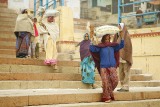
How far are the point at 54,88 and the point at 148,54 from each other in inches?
158

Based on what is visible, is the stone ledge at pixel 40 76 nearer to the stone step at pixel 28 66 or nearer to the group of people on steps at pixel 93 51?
the group of people on steps at pixel 93 51

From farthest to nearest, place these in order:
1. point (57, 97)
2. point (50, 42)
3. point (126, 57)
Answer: point (50, 42), point (126, 57), point (57, 97)

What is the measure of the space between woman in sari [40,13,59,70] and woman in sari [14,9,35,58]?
1.60 feet

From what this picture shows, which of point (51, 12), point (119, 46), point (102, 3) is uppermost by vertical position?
point (102, 3)

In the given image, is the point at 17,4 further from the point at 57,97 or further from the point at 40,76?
→ the point at 57,97

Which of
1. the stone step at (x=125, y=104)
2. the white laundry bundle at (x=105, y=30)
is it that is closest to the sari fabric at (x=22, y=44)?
the white laundry bundle at (x=105, y=30)

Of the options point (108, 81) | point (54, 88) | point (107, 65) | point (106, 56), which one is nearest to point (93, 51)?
point (106, 56)

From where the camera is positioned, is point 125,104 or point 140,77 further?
point 140,77

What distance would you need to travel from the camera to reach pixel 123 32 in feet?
19.8

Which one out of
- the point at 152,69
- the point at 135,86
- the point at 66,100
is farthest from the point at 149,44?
the point at 66,100

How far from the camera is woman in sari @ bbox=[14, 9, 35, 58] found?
26.4 feet

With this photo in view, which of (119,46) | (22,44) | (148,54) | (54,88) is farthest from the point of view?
(148,54)

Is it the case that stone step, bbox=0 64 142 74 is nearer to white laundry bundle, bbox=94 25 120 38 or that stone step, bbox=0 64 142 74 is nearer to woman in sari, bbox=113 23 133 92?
woman in sari, bbox=113 23 133 92

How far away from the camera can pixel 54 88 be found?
660 cm
